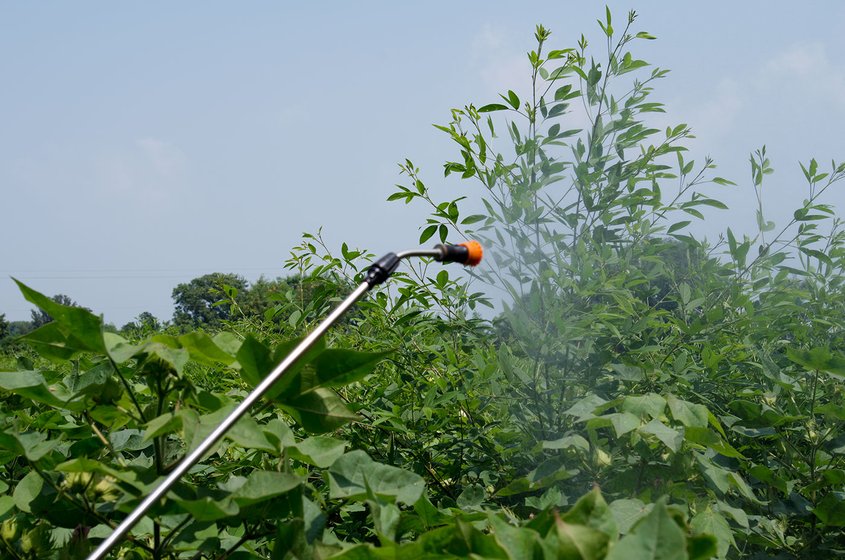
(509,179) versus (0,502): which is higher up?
(509,179)

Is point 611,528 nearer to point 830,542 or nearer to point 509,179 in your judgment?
point 830,542

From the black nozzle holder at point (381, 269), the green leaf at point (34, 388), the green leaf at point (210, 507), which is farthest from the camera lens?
the black nozzle holder at point (381, 269)

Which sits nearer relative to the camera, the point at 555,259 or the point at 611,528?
the point at 611,528

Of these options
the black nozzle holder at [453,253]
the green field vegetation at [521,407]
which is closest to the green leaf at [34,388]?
the green field vegetation at [521,407]

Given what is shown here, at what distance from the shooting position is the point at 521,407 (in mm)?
1610

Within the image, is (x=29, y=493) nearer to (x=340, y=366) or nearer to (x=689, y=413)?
(x=340, y=366)

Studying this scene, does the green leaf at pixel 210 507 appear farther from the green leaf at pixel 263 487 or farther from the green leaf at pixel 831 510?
the green leaf at pixel 831 510

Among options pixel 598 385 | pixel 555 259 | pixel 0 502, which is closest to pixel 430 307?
pixel 555 259

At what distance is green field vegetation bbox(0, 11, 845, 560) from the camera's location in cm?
105

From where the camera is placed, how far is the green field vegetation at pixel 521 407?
1053 mm

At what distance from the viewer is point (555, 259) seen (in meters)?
1.74

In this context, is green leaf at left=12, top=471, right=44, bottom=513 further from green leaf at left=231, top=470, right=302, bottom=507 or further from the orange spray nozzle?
the orange spray nozzle

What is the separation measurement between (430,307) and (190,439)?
129 centimetres

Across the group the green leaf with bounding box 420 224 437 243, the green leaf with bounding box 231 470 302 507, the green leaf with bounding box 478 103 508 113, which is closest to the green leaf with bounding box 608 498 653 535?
the green leaf with bounding box 231 470 302 507
